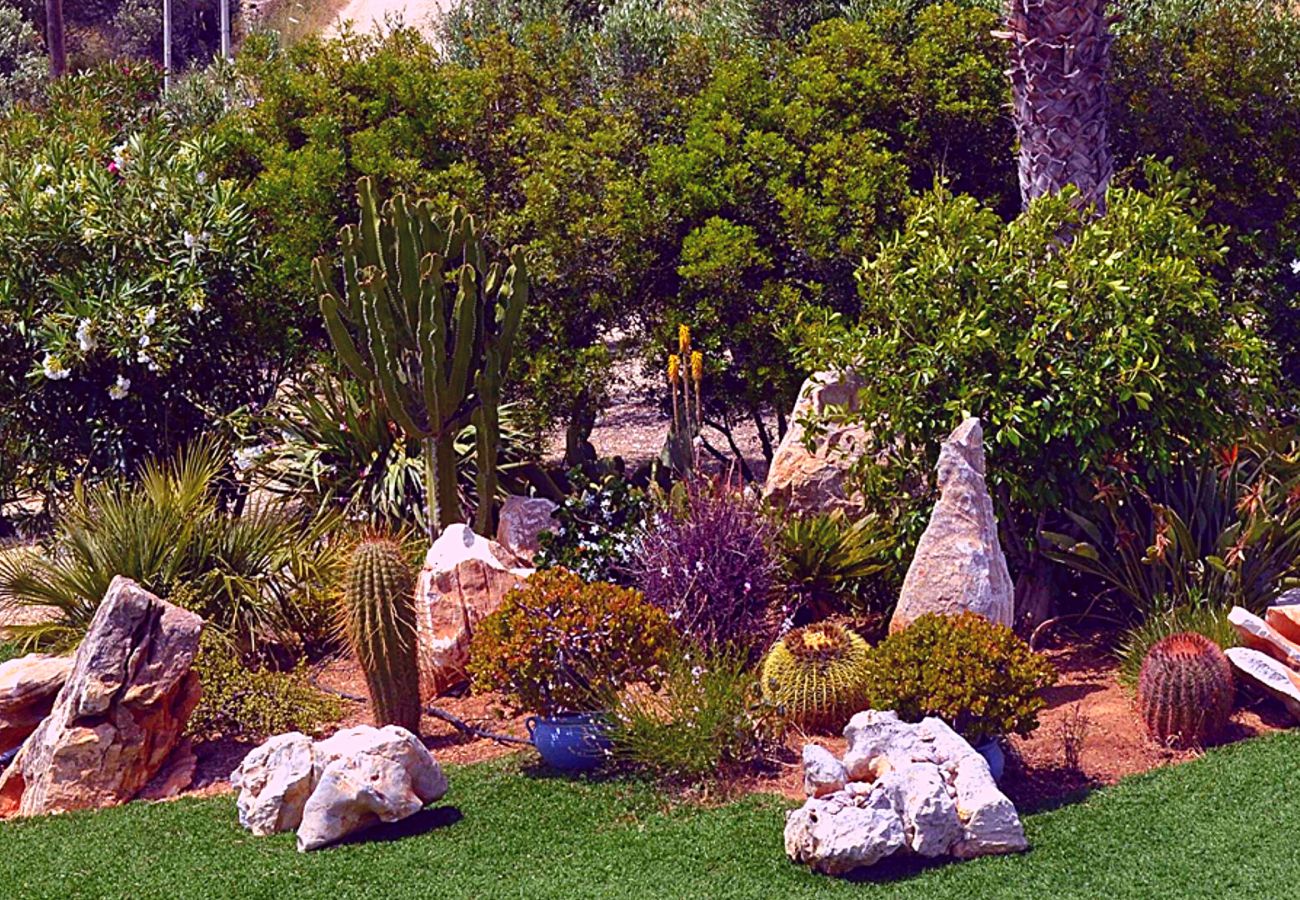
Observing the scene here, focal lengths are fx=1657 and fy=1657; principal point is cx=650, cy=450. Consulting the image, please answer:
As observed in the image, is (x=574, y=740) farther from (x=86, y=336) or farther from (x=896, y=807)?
(x=86, y=336)

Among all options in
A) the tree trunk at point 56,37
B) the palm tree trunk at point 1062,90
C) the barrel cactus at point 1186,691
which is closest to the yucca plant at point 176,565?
the barrel cactus at point 1186,691

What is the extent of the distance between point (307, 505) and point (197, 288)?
1.78 meters

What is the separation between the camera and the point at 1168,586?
8.80m

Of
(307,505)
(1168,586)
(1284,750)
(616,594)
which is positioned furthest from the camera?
(307,505)

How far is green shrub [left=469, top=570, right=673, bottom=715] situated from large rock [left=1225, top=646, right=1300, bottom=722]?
2.66 meters

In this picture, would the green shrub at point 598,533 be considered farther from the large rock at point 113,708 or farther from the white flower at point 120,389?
the white flower at point 120,389

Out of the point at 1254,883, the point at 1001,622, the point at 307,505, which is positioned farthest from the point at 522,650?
the point at 307,505

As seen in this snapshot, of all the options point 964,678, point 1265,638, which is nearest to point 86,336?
point 964,678

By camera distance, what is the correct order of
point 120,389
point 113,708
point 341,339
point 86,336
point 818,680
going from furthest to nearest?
point 120,389 → point 86,336 → point 341,339 → point 113,708 → point 818,680

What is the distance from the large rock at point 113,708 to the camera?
7.84 metres

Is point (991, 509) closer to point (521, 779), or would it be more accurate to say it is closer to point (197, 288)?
point (521, 779)

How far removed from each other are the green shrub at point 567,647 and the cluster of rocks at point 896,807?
49.3 inches

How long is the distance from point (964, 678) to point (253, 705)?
12.5ft

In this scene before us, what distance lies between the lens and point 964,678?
698cm
